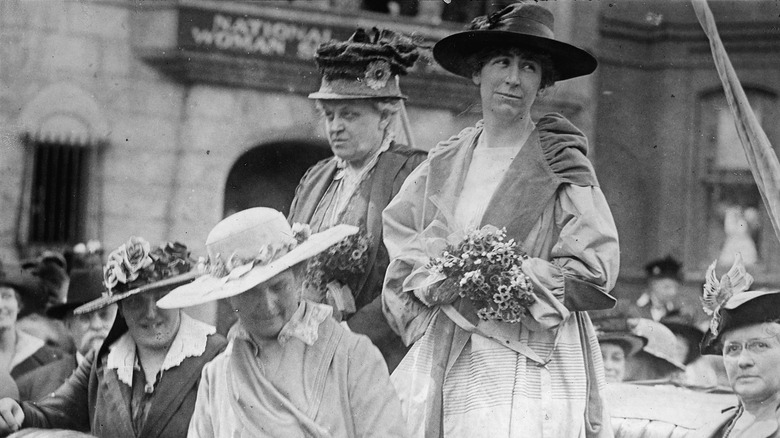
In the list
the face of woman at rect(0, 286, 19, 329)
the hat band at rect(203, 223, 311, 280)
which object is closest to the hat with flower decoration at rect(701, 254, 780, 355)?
the hat band at rect(203, 223, 311, 280)

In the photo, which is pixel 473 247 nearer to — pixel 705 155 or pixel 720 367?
pixel 720 367

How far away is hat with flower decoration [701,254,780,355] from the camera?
5645 millimetres

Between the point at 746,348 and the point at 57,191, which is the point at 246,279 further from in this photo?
the point at 57,191

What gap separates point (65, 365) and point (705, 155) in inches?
318

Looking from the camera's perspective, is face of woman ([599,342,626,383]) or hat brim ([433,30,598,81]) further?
face of woman ([599,342,626,383])

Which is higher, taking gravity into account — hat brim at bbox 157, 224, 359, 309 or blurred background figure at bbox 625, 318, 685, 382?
hat brim at bbox 157, 224, 359, 309

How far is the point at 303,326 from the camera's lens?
4.52 metres

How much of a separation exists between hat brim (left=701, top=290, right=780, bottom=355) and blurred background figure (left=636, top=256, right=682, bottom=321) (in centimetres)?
454

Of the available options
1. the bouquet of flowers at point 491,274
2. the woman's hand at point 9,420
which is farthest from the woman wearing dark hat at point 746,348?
the woman's hand at point 9,420

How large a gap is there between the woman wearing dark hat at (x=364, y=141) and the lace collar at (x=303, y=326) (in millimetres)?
1572

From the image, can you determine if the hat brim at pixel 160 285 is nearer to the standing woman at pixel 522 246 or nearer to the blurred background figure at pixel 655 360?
the standing woman at pixel 522 246

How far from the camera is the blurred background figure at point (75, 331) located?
768 centimetres

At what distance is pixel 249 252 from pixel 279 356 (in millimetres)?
354

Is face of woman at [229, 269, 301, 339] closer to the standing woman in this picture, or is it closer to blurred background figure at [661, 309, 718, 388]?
the standing woman
